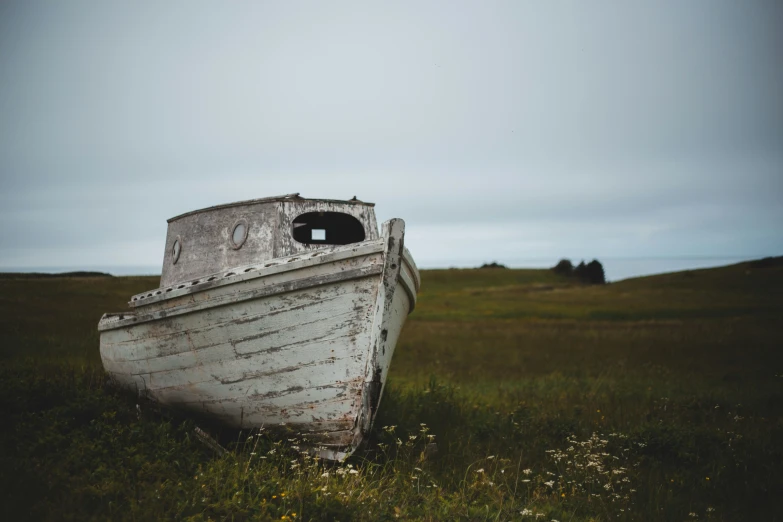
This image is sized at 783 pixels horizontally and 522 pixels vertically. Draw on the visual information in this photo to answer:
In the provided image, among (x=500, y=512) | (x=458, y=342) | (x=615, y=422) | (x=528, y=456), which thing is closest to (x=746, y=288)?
(x=458, y=342)

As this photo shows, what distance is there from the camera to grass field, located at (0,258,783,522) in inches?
183

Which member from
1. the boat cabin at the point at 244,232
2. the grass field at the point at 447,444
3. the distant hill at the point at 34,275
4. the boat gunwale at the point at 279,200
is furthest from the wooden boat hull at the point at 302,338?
the distant hill at the point at 34,275

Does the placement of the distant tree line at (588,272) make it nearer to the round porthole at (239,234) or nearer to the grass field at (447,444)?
the grass field at (447,444)

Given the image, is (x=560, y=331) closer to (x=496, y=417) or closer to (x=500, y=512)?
(x=496, y=417)

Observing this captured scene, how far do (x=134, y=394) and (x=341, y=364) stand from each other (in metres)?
3.67

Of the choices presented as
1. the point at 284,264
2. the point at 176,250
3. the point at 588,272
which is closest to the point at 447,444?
the point at 284,264

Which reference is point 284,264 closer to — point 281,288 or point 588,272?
point 281,288

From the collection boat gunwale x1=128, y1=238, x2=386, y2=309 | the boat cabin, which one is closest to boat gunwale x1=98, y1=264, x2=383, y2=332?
boat gunwale x1=128, y1=238, x2=386, y2=309

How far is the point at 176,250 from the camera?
7938 millimetres

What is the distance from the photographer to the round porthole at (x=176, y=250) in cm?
784

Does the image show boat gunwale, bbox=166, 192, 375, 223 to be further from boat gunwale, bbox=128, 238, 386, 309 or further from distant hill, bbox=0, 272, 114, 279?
distant hill, bbox=0, 272, 114, 279

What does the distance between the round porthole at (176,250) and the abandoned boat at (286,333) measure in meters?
1.20

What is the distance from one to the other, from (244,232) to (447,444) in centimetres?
388

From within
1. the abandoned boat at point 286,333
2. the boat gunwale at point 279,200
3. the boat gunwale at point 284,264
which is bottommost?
the abandoned boat at point 286,333
